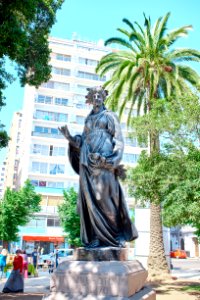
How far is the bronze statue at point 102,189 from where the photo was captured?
4.36 m

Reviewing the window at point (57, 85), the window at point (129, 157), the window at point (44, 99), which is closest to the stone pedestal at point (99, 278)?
the window at point (44, 99)

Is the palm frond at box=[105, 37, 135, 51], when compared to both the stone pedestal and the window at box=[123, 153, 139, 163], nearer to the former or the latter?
the stone pedestal

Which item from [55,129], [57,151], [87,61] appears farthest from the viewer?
[87,61]

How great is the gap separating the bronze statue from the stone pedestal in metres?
0.21

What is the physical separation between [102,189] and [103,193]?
0.17 ft

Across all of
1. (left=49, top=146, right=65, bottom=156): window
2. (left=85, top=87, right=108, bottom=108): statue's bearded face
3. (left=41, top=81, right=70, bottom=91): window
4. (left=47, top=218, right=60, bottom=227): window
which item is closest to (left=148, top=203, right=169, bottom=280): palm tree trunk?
(left=85, top=87, right=108, bottom=108): statue's bearded face

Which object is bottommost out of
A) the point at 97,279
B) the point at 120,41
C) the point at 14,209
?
the point at 97,279

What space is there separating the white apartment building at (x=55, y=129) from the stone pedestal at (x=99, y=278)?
37025mm

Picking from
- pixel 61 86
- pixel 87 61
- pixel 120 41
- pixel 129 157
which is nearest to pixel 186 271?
pixel 120 41

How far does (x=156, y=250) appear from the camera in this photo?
1659cm

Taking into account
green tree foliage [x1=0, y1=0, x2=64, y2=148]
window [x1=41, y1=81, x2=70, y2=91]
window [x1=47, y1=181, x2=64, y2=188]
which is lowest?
window [x1=47, y1=181, x2=64, y2=188]

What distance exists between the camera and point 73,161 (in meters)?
5.03

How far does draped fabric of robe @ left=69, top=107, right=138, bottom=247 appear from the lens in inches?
172

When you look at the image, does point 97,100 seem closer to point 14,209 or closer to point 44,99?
point 14,209
